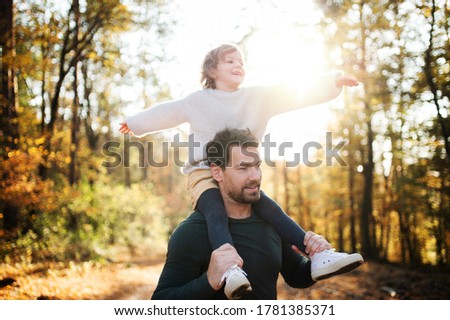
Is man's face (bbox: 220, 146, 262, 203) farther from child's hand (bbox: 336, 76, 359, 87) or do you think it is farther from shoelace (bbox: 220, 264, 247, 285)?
child's hand (bbox: 336, 76, 359, 87)

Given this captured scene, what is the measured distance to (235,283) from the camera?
176cm

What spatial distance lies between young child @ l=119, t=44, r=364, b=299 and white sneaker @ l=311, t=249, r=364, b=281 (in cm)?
16

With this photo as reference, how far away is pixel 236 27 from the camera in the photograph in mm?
7398

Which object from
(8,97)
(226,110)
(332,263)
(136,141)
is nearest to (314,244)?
(332,263)

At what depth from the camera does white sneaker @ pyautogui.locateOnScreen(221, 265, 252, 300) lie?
176 centimetres

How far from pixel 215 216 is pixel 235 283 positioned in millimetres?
422

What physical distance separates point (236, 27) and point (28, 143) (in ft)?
14.1

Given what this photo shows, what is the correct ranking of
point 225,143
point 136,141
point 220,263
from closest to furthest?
point 220,263, point 225,143, point 136,141

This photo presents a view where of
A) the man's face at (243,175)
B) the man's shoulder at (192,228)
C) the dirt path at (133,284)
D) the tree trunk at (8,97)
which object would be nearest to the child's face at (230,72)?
the man's face at (243,175)

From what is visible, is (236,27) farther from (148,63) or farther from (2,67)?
(148,63)

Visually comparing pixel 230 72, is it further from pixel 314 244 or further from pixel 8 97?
pixel 8 97

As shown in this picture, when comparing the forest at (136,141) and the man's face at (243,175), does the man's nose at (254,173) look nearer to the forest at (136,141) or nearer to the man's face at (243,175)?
the man's face at (243,175)

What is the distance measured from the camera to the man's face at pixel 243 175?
7.06 ft
